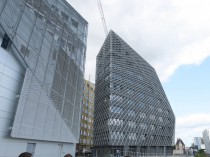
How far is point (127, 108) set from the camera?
55094 millimetres

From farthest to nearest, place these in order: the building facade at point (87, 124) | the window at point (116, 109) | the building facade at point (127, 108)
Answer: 1. the building facade at point (87, 124)
2. the window at point (116, 109)
3. the building facade at point (127, 108)

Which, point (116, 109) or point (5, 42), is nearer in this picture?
point (5, 42)

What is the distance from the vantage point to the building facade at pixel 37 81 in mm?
16797

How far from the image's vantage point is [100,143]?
51000 millimetres

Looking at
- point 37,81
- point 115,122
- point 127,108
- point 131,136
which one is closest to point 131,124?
point 131,136

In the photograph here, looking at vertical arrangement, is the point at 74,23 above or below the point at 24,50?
above

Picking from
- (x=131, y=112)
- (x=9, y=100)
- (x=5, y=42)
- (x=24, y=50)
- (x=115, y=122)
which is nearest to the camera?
(x=9, y=100)

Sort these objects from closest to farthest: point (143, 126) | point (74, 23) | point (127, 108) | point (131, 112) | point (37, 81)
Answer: point (37, 81) < point (74, 23) < point (127, 108) < point (131, 112) < point (143, 126)

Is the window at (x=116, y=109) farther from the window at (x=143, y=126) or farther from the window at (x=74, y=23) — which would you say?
the window at (x=74, y=23)

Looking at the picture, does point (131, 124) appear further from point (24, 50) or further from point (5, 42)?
point (5, 42)

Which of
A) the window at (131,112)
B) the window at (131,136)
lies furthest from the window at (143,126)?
the window at (131,136)

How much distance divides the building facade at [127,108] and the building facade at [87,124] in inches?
563

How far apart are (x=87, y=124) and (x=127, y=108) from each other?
81.1 ft

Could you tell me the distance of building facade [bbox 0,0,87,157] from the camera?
16.8 metres
